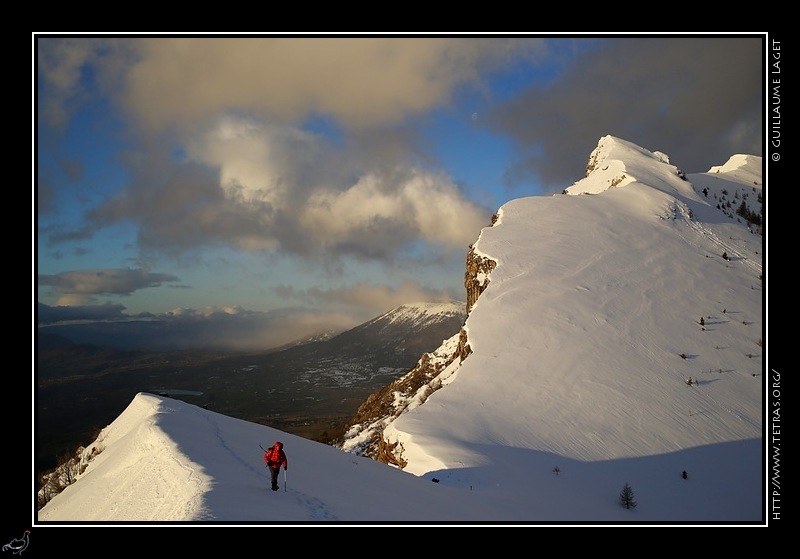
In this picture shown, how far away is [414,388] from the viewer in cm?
3020

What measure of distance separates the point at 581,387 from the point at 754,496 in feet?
21.9

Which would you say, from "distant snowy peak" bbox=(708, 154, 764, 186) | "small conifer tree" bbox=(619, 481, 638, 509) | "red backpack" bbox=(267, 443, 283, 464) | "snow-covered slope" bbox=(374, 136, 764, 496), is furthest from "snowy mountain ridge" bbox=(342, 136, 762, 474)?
"distant snowy peak" bbox=(708, 154, 764, 186)

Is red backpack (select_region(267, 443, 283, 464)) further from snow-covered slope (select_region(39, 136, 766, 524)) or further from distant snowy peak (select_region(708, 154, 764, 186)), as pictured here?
distant snowy peak (select_region(708, 154, 764, 186))

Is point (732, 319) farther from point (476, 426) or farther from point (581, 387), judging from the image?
point (476, 426)

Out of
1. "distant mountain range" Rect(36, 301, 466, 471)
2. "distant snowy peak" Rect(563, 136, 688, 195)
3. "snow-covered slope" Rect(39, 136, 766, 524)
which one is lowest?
"distant mountain range" Rect(36, 301, 466, 471)

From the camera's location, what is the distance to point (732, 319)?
84.0 ft

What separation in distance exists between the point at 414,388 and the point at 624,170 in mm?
29529

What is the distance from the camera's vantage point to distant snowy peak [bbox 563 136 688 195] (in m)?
43.6

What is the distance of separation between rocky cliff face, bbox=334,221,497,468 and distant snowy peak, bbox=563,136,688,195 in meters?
18.3

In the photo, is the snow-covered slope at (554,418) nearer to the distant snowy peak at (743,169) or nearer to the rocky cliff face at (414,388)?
the rocky cliff face at (414,388)
